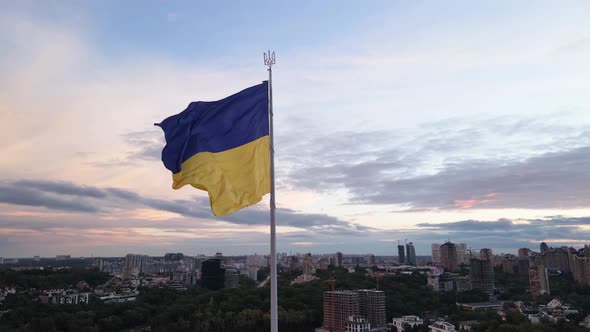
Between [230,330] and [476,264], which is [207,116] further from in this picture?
[476,264]

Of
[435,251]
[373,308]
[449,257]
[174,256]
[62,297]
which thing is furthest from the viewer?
[174,256]

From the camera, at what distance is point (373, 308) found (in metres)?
28.9

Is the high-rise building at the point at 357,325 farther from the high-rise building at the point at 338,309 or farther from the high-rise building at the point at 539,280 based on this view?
the high-rise building at the point at 539,280

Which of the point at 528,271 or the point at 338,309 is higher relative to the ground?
the point at 528,271

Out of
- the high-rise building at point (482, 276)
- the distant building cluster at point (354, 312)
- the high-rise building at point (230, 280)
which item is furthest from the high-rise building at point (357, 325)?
the high-rise building at point (482, 276)

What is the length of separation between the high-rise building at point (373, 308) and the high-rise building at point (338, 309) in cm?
96

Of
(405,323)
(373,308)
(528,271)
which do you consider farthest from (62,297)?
(528,271)

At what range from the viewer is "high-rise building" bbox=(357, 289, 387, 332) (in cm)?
2847

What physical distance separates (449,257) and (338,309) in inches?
2061

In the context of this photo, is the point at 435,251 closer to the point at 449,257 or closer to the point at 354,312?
the point at 449,257

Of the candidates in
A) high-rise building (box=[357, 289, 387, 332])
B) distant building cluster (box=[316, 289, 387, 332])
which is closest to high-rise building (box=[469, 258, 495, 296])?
high-rise building (box=[357, 289, 387, 332])

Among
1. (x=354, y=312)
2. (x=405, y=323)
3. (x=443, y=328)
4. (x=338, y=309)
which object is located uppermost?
(x=338, y=309)

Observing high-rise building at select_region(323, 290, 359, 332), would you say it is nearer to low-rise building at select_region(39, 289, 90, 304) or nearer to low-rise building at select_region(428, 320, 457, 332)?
low-rise building at select_region(428, 320, 457, 332)

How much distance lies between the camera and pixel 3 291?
2778cm
